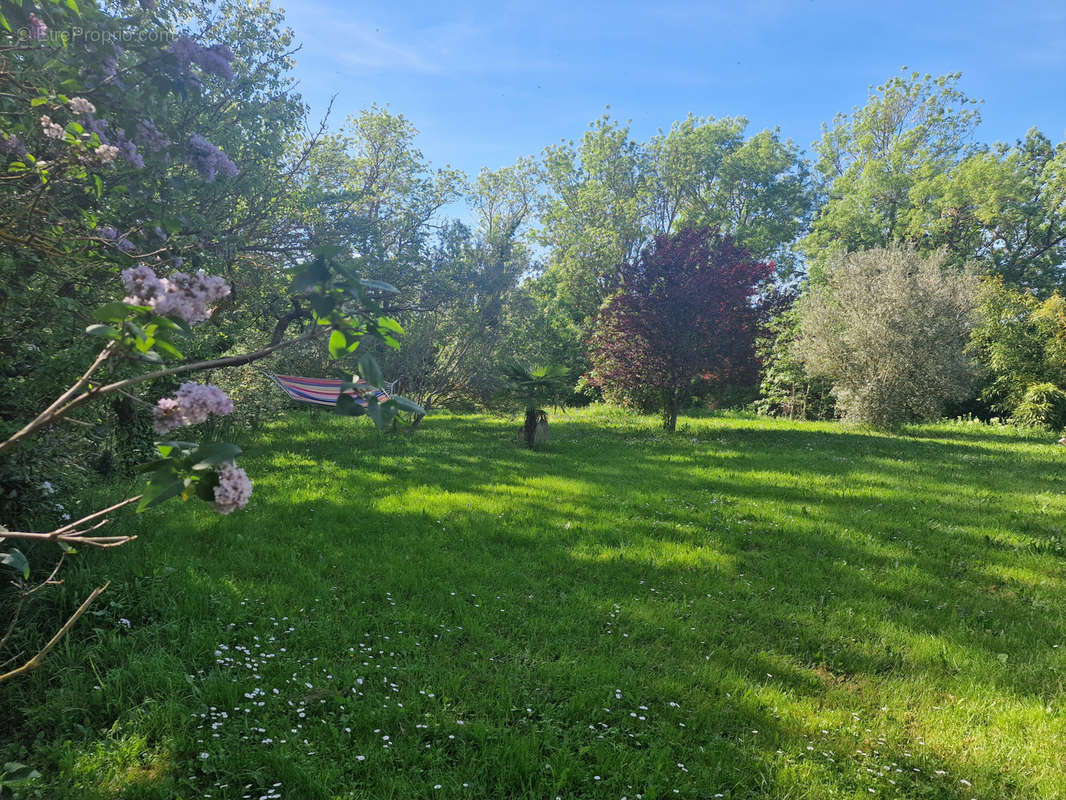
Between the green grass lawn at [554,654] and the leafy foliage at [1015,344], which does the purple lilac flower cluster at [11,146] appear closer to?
the green grass lawn at [554,654]

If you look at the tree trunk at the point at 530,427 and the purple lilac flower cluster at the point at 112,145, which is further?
the tree trunk at the point at 530,427

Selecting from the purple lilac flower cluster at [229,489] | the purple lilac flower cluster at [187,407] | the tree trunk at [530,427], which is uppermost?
the purple lilac flower cluster at [187,407]

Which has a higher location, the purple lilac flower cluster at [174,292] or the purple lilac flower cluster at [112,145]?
the purple lilac flower cluster at [112,145]

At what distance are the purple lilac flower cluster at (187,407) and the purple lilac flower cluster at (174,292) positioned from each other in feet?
0.61

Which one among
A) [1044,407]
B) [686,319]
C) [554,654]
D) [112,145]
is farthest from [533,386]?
[1044,407]

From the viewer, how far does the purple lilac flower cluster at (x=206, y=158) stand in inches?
122

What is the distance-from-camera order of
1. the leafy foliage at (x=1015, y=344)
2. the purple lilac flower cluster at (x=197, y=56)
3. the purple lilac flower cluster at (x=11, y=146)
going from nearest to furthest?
the purple lilac flower cluster at (x=11, y=146), the purple lilac flower cluster at (x=197, y=56), the leafy foliage at (x=1015, y=344)

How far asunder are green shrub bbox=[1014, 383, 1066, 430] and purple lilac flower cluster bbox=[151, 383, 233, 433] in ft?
64.1

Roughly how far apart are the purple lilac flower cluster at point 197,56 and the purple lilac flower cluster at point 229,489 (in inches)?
106

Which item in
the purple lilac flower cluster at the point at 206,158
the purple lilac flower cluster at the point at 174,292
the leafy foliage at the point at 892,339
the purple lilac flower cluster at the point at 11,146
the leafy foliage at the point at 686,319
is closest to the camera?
the purple lilac flower cluster at the point at 174,292

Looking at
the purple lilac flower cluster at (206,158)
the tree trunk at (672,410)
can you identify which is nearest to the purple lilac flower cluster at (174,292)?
the purple lilac flower cluster at (206,158)

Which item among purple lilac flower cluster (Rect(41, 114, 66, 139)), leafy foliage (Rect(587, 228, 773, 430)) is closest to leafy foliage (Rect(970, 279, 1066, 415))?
leafy foliage (Rect(587, 228, 773, 430))

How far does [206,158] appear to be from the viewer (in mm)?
3182

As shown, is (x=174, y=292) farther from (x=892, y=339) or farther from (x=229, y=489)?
(x=892, y=339)
